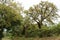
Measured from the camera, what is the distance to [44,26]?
3672cm

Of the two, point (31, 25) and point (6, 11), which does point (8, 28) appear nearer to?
point (6, 11)

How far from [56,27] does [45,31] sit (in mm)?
2261

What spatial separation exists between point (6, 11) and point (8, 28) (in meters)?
3.38

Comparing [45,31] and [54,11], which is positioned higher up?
[54,11]

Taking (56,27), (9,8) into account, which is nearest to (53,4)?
(56,27)

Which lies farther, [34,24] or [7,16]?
[34,24]

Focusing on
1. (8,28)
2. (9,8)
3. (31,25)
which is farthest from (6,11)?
(31,25)

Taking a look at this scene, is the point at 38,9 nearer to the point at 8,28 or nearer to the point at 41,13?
the point at 41,13

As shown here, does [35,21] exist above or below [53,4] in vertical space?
below

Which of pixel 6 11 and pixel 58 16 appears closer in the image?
pixel 6 11

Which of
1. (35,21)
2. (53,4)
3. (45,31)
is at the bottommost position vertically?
(45,31)

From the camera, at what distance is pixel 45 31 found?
3572 centimetres

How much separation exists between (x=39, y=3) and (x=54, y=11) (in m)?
3.30

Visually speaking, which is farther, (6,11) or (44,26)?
(44,26)
